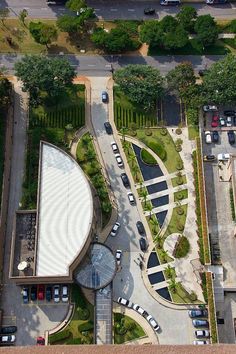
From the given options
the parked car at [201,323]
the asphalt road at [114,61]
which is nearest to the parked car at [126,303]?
the parked car at [201,323]

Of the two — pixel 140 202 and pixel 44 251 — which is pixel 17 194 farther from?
pixel 140 202

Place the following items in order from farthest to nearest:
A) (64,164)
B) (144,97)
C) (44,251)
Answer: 1. (144,97)
2. (64,164)
3. (44,251)

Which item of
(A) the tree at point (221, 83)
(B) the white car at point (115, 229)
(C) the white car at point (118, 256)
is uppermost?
(A) the tree at point (221, 83)

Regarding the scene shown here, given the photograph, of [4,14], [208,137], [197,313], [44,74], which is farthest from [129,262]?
[4,14]

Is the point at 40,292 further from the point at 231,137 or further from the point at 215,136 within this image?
the point at 231,137

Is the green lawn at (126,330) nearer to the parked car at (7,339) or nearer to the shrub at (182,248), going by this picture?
the shrub at (182,248)

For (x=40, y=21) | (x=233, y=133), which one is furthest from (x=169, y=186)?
(x=40, y=21)
